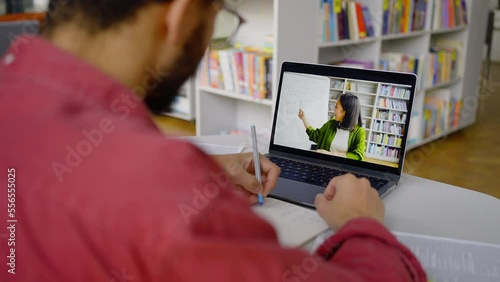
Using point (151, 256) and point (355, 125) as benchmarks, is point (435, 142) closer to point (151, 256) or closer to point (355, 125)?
point (355, 125)

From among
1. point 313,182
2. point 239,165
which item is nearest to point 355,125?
point 313,182

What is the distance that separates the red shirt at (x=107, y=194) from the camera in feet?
1.24

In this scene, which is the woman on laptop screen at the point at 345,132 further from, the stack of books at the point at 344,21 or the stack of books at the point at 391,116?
the stack of books at the point at 344,21

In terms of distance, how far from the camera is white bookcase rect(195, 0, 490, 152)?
2.54m

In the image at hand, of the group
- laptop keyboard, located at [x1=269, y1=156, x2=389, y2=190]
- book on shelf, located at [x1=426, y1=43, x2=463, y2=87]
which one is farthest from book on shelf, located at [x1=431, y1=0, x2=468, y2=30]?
laptop keyboard, located at [x1=269, y1=156, x2=389, y2=190]

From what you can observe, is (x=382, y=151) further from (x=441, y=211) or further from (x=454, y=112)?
(x=454, y=112)

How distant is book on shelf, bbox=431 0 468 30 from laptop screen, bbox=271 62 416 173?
273 centimetres

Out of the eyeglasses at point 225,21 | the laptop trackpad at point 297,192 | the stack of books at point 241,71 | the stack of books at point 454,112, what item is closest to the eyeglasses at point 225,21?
the eyeglasses at point 225,21

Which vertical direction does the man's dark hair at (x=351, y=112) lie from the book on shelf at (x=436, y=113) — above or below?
above

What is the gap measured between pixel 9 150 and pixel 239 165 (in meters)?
0.70

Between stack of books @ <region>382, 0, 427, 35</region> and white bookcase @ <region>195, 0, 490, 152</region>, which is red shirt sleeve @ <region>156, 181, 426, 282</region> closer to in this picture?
white bookcase @ <region>195, 0, 490, 152</region>

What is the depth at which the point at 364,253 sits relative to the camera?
635mm

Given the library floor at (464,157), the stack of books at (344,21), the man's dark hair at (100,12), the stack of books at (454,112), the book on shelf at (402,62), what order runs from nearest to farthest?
the man's dark hair at (100,12)
the stack of books at (344,21)
the library floor at (464,157)
the book on shelf at (402,62)
the stack of books at (454,112)

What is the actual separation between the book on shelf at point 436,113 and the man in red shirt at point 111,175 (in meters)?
3.48
